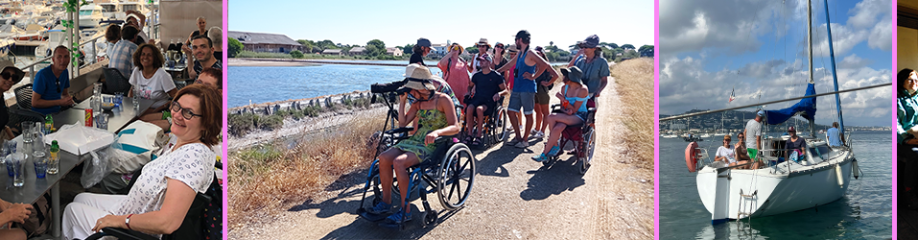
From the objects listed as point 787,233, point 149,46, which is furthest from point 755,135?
point 149,46

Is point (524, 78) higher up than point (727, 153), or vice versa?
point (524, 78)

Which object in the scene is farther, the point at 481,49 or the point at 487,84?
the point at 481,49

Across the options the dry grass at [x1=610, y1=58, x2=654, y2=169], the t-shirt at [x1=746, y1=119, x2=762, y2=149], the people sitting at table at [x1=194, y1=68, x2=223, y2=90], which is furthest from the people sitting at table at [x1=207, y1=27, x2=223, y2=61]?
the t-shirt at [x1=746, y1=119, x2=762, y2=149]

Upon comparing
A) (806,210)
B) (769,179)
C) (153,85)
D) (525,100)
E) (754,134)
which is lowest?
(806,210)

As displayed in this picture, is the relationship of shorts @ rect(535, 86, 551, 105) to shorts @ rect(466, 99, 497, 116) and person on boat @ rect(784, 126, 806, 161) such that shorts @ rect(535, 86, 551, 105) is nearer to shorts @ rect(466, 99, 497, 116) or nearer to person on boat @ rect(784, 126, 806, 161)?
shorts @ rect(466, 99, 497, 116)

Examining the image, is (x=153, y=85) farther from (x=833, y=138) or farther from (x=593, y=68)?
(x=833, y=138)

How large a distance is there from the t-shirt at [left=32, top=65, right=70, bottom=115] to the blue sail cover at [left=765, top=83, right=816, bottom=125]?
17.7ft

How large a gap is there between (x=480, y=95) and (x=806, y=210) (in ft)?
8.68

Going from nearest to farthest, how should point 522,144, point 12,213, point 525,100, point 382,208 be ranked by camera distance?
point 12,213 → point 382,208 → point 525,100 → point 522,144

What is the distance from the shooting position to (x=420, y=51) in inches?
146

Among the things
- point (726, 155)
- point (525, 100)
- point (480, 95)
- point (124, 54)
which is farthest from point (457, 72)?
point (124, 54)

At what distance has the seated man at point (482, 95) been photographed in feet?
15.7

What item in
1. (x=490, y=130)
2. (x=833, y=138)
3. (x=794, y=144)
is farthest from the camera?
(x=490, y=130)

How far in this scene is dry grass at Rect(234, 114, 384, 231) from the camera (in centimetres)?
368
